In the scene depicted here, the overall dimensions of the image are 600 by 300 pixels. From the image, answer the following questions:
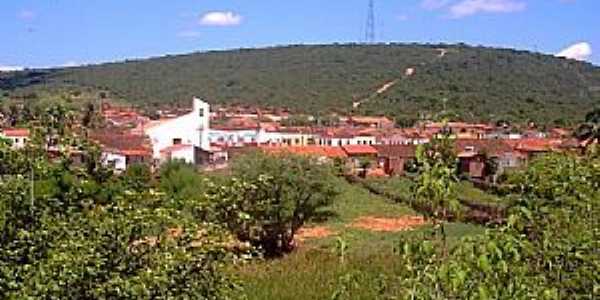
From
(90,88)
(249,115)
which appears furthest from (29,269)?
(90,88)

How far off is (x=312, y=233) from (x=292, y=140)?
4468 cm

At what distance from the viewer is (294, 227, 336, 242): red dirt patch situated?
3080cm

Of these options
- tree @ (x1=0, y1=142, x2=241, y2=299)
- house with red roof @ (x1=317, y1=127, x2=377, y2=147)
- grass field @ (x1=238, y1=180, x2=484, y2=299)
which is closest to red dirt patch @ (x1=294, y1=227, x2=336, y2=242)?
grass field @ (x1=238, y1=180, x2=484, y2=299)

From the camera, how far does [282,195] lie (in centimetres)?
2628

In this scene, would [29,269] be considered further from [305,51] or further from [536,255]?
[305,51]

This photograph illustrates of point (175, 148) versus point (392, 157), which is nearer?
point (175, 148)

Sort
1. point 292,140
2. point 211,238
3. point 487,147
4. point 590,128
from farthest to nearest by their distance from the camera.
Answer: point 292,140
point 487,147
point 590,128
point 211,238

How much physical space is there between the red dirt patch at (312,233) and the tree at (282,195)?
105 inches

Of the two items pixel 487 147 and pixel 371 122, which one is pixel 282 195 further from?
pixel 371 122

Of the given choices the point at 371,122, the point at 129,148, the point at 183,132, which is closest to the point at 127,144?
the point at 129,148

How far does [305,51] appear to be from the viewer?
139m

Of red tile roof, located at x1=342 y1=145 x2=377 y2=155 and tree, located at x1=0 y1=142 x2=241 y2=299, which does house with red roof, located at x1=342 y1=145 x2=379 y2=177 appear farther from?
tree, located at x1=0 y1=142 x2=241 y2=299

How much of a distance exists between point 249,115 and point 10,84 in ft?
152

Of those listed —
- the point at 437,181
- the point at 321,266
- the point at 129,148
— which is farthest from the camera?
the point at 129,148
